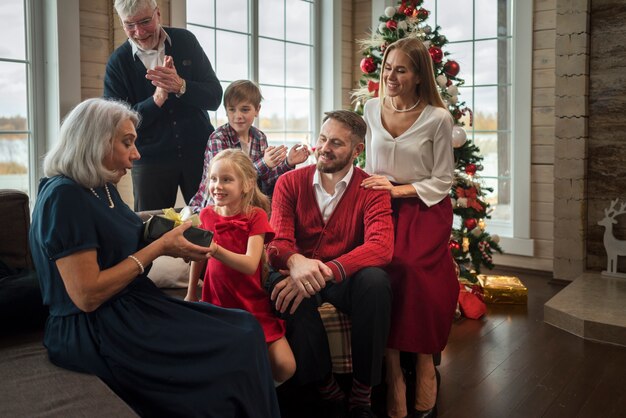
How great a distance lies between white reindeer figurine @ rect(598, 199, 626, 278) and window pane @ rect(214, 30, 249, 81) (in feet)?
9.17

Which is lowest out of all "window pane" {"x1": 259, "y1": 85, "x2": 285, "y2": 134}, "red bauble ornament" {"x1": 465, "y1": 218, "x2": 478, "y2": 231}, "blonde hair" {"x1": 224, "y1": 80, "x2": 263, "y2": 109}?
"red bauble ornament" {"x1": 465, "y1": 218, "x2": 478, "y2": 231}

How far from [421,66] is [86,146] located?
1.45 meters

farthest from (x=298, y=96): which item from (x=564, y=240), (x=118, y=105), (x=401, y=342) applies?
(x=118, y=105)

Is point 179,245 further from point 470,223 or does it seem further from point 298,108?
point 298,108

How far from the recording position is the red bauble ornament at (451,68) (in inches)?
172

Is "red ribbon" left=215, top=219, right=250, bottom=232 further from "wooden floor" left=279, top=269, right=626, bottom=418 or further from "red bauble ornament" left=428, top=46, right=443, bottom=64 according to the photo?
"red bauble ornament" left=428, top=46, right=443, bottom=64

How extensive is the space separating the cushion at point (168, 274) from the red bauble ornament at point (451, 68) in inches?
95.4

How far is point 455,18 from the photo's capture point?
5531 millimetres

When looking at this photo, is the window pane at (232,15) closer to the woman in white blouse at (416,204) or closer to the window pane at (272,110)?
the window pane at (272,110)

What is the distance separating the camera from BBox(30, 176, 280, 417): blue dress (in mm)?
1771

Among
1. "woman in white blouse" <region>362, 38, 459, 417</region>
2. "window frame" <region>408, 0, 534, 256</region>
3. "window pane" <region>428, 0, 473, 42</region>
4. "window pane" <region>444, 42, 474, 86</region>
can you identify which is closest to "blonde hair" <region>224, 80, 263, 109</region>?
"woman in white blouse" <region>362, 38, 459, 417</region>

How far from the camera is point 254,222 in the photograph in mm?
2320

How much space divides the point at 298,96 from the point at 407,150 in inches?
119

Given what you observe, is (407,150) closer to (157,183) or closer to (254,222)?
(254,222)
